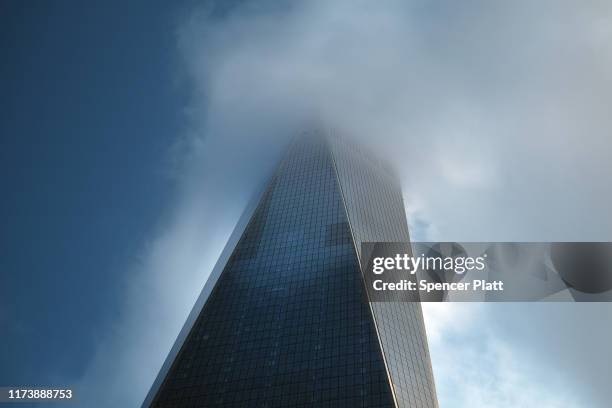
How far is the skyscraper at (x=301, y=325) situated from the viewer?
85.5 metres

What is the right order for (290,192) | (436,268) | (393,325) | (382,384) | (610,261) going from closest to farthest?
(610,261) < (436,268) < (382,384) < (393,325) < (290,192)

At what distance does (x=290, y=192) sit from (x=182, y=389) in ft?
195

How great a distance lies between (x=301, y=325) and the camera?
96812mm

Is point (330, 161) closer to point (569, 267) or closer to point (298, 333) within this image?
point (298, 333)

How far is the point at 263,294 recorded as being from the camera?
106375 mm

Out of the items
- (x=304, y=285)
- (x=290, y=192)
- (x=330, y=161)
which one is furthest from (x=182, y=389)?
(x=330, y=161)

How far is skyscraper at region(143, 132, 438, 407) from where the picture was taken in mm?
85500

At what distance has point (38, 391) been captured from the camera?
60.4 metres

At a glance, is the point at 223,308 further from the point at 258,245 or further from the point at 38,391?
the point at 38,391

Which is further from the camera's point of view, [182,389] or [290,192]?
[290,192]

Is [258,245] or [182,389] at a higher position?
[258,245]

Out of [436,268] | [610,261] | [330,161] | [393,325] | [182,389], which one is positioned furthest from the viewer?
[330,161]

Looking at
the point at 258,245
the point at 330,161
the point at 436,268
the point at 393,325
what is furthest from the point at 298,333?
the point at 330,161

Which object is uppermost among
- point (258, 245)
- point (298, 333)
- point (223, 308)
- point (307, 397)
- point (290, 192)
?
point (290, 192)
